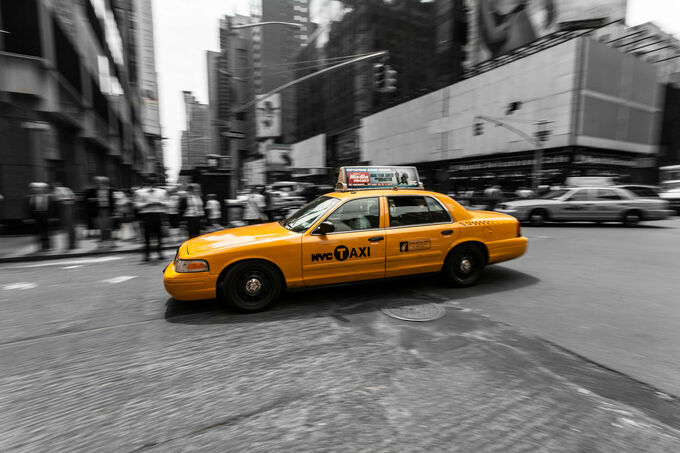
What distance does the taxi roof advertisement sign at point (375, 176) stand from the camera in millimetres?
6254

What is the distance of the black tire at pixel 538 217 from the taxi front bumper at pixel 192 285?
1307cm

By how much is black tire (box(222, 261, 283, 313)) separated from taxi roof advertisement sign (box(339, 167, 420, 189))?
7.25 feet

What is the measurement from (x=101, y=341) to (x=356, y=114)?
5911 centimetres

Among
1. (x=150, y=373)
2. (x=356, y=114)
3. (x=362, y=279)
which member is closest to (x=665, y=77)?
(x=356, y=114)

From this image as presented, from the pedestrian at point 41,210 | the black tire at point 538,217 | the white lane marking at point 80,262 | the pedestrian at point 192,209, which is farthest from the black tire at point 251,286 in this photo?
the black tire at point 538,217

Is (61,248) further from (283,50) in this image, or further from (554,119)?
(283,50)

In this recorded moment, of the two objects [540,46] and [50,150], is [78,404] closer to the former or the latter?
[50,150]

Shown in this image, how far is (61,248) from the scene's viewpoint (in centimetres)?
878

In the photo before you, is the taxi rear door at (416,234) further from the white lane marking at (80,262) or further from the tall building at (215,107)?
the tall building at (215,107)

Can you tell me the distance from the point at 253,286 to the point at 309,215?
1.25 meters

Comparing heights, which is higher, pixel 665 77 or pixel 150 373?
pixel 665 77

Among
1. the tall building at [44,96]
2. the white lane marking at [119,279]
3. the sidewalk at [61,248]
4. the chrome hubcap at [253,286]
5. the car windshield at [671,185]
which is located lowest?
the white lane marking at [119,279]

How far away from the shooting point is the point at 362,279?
453cm

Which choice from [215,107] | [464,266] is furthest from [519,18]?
[215,107]
